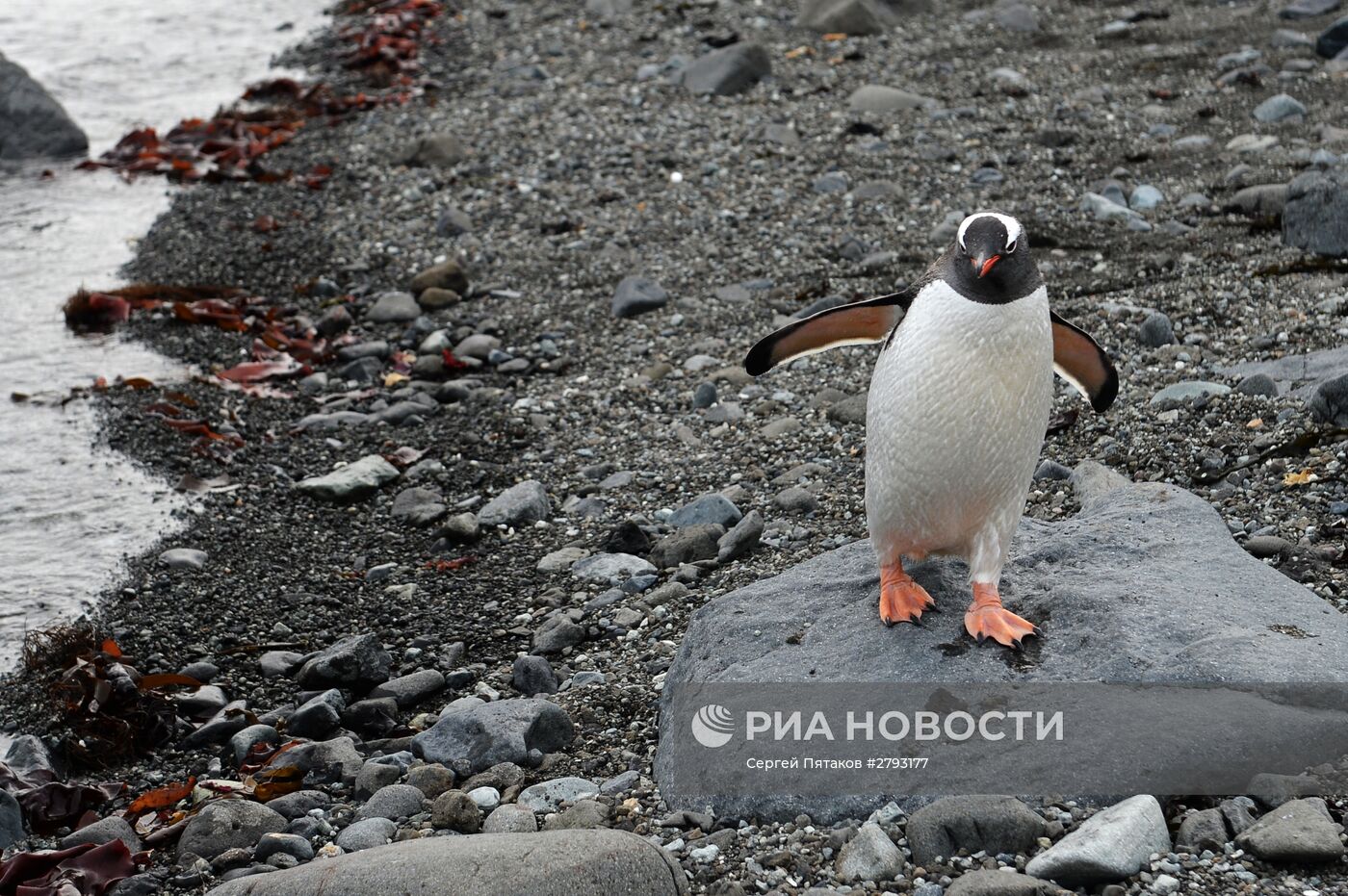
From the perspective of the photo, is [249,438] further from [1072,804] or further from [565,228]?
[1072,804]

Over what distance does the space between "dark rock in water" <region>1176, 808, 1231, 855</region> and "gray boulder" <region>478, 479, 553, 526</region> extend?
3331 mm

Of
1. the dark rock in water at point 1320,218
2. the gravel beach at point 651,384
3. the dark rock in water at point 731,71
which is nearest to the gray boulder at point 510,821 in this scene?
the gravel beach at point 651,384

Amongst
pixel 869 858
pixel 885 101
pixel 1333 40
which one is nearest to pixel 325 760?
pixel 869 858

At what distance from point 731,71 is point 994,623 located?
7.84 metres

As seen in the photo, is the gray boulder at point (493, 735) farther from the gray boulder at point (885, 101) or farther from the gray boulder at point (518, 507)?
the gray boulder at point (885, 101)

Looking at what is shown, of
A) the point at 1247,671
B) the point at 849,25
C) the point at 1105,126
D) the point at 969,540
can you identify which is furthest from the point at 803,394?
the point at 849,25

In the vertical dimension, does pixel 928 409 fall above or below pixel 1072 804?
above

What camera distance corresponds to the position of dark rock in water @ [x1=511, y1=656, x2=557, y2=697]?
4.77 meters

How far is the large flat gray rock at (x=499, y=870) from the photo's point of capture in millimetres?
3264

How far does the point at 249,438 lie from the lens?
23.7ft

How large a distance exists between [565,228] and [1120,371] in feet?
13.5

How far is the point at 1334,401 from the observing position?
540cm

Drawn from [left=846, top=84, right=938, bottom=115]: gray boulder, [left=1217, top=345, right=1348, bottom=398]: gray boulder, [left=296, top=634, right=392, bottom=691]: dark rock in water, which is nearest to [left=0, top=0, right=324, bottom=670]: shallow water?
[left=296, top=634, right=392, bottom=691]: dark rock in water

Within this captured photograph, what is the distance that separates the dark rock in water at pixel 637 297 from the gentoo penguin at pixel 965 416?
361 centimetres
